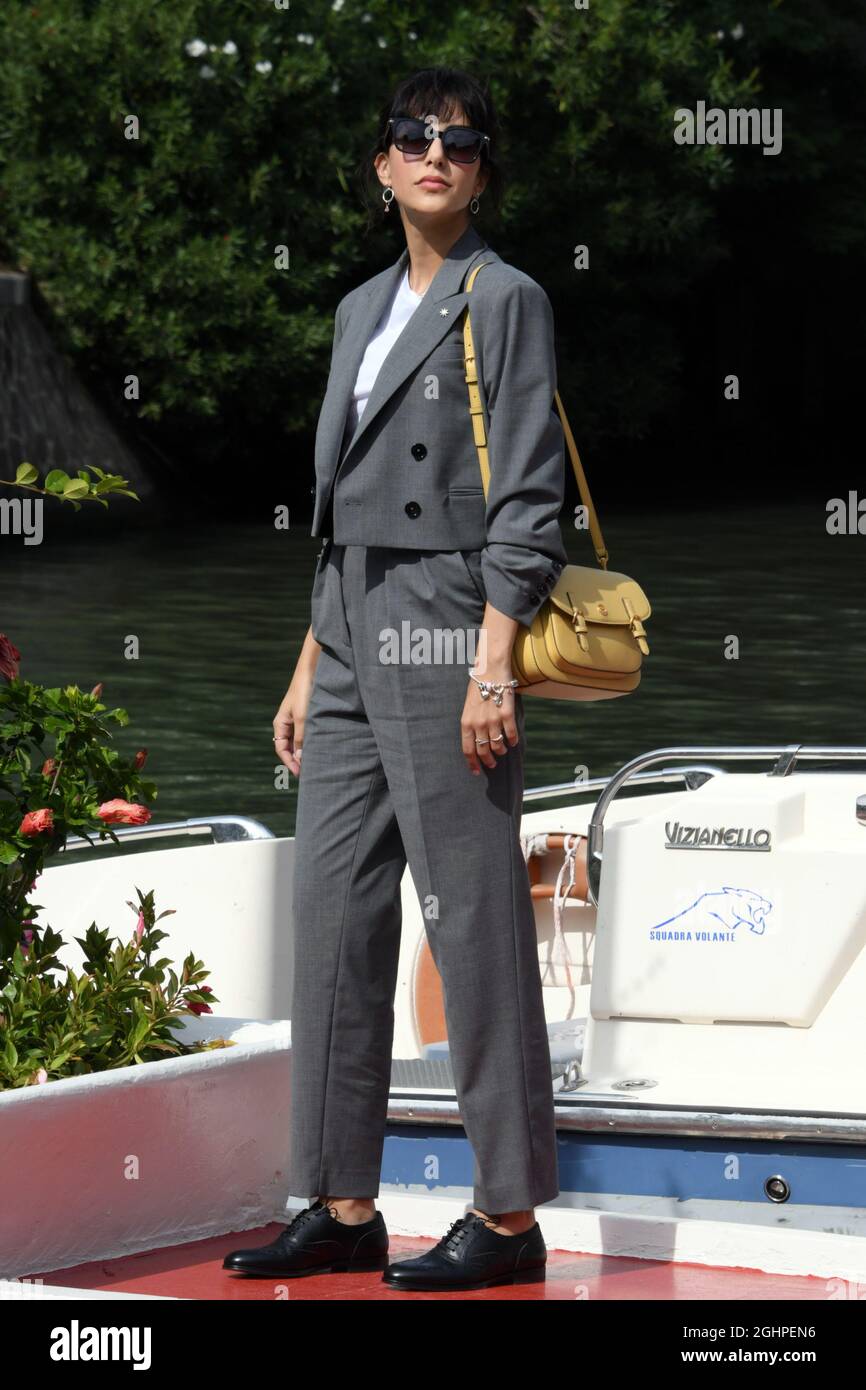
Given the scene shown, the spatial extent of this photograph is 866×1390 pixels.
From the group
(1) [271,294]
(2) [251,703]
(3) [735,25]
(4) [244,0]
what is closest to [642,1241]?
(2) [251,703]

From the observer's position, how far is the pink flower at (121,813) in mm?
3383

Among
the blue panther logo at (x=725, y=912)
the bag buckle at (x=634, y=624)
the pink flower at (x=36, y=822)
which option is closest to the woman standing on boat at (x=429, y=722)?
the bag buckle at (x=634, y=624)

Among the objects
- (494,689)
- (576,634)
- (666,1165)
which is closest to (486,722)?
(494,689)

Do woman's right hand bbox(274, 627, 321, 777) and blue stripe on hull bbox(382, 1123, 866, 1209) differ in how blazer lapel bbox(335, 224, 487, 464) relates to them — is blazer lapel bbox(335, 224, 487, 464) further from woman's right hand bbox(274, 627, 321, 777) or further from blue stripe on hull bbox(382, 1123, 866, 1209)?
blue stripe on hull bbox(382, 1123, 866, 1209)

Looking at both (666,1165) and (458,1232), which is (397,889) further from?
(666,1165)

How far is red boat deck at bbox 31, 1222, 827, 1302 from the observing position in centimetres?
322

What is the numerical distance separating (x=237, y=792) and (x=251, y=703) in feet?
10.7

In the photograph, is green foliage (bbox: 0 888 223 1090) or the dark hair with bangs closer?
the dark hair with bangs

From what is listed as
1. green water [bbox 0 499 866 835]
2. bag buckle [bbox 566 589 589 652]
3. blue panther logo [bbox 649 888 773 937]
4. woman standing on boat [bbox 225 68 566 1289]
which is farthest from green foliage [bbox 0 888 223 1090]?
green water [bbox 0 499 866 835]

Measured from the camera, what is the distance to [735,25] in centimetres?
3509

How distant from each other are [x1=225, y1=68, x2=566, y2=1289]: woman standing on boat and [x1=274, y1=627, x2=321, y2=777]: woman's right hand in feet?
0.28

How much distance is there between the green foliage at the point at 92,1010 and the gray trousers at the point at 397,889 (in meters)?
0.31

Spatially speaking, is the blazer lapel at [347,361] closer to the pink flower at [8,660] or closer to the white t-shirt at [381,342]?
the white t-shirt at [381,342]

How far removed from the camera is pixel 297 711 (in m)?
3.44
